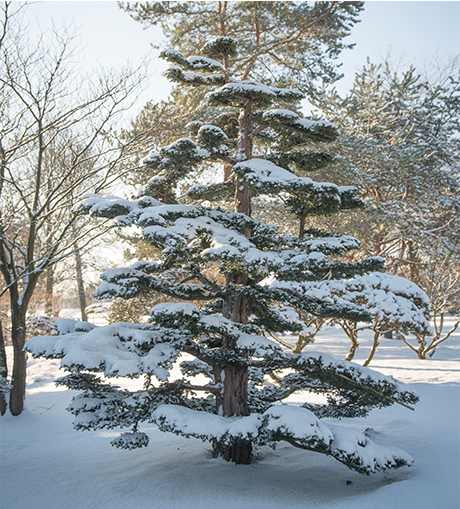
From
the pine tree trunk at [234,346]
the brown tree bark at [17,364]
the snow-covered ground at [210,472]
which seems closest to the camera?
the snow-covered ground at [210,472]

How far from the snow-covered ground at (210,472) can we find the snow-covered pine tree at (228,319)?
16.4 inches

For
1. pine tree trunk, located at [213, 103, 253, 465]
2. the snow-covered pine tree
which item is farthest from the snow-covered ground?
the snow-covered pine tree

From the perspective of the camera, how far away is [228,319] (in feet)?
15.9

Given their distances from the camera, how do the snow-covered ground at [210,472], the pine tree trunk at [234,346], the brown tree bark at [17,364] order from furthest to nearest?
the brown tree bark at [17,364]
the pine tree trunk at [234,346]
the snow-covered ground at [210,472]

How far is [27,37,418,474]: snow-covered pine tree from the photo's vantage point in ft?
13.0

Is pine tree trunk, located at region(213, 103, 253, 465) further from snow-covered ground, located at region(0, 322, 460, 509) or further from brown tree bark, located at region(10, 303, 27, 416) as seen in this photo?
brown tree bark, located at region(10, 303, 27, 416)

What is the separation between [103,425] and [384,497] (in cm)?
323

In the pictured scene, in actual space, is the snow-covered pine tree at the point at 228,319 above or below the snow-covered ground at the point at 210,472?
above

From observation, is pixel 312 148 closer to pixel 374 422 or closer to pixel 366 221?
pixel 366 221

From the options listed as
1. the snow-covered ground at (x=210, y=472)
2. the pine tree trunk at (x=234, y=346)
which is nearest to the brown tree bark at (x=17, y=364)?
the snow-covered ground at (x=210, y=472)

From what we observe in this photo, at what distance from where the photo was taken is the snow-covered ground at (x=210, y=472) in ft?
12.9

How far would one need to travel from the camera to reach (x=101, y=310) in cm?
1625

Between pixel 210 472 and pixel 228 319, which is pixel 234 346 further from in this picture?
pixel 210 472

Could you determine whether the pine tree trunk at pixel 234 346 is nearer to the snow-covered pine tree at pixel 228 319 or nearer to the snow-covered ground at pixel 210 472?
the snow-covered pine tree at pixel 228 319
